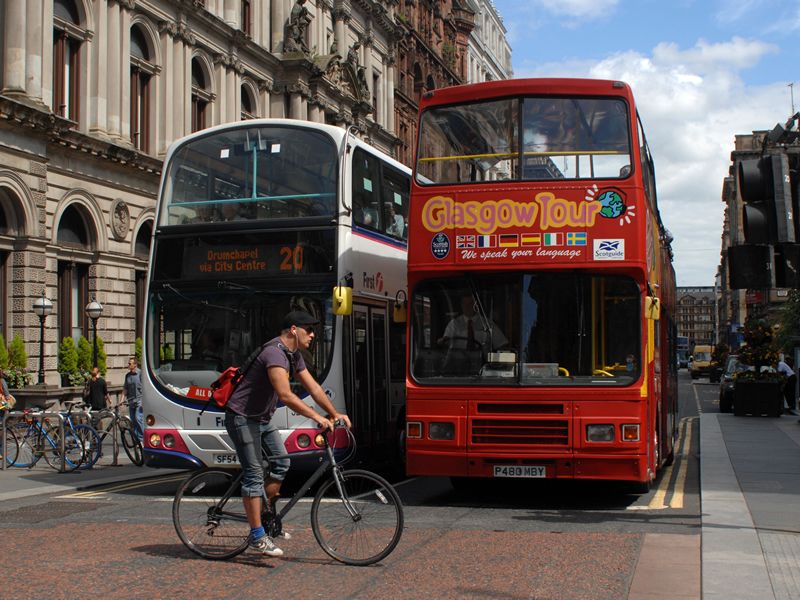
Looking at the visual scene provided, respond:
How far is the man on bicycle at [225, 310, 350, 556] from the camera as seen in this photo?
26.7 ft

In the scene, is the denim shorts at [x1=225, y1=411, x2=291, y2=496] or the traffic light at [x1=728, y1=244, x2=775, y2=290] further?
the traffic light at [x1=728, y1=244, x2=775, y2=290]

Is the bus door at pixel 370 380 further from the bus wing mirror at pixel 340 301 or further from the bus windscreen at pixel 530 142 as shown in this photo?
the bus windscreen at pixel 530 142

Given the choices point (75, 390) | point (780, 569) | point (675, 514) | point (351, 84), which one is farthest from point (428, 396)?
point (351, 84)

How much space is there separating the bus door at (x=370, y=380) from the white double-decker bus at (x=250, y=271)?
0.03 metres

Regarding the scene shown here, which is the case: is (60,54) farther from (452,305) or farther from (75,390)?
(452,305)

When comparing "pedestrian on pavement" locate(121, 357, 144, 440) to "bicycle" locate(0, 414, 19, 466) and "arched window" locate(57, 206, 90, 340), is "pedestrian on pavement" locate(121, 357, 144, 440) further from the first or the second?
"arched window" locate(57, 206, 90, 340)

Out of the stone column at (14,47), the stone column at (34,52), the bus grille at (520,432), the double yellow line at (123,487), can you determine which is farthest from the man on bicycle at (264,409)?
the stone column at (34,52)

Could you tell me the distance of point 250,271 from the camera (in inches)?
508

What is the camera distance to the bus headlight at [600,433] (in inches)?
437

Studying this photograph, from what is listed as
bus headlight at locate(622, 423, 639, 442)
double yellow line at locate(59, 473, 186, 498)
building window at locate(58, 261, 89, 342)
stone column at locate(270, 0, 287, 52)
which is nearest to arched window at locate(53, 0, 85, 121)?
building window at locate(58, 261, 89, 342)

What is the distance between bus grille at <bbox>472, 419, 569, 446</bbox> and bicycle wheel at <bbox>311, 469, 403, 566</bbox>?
3.43 meters

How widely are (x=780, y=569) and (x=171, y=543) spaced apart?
4.91 meters

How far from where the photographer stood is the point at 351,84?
5116 cm

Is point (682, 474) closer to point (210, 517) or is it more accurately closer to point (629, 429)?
point (629, 429)
